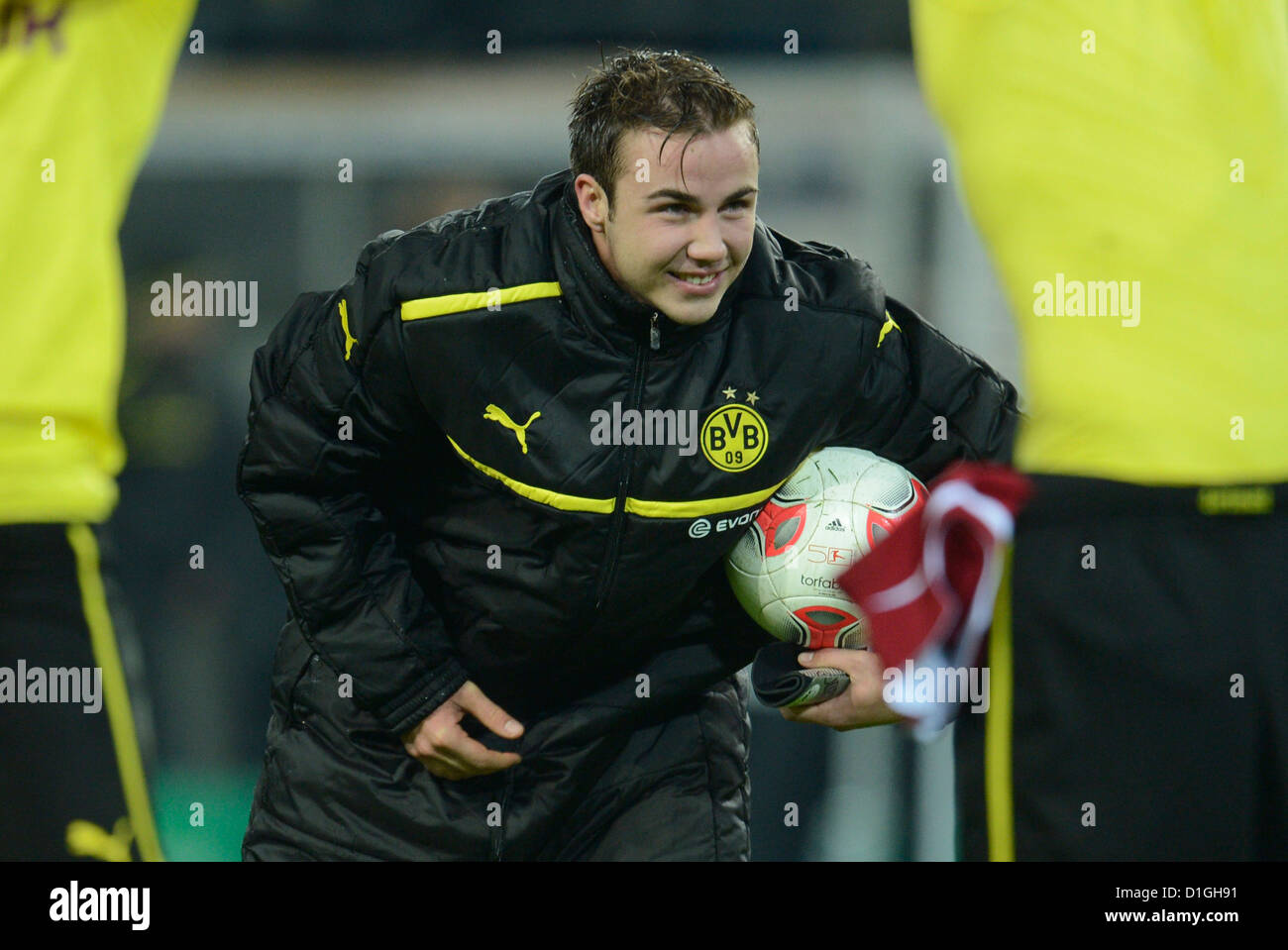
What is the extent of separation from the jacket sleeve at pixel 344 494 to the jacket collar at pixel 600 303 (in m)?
0.26

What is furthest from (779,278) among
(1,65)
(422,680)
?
(1,65)

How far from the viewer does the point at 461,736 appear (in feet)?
7.20

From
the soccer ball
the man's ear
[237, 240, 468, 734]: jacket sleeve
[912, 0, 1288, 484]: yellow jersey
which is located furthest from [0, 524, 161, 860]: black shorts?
[912, 0, 1288, 484]: yellow jersey

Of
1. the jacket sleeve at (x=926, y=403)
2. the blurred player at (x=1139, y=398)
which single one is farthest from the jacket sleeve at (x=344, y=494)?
the blurred player at (x=1139, y=398)

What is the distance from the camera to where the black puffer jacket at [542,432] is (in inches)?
81.7

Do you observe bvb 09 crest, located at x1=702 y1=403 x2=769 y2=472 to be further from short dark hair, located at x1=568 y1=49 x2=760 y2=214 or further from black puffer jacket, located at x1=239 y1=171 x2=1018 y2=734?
short dark hair, located at x1=568 y1=49 x2=760 y2=214

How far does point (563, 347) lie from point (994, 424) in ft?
2.10

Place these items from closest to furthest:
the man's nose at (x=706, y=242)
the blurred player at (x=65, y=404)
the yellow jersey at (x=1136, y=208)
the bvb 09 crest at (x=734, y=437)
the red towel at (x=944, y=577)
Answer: the yellow jersey at (x=1136, y=208) < the red towel at (x=944, y=577) < the blurred player at (x=65, y=404) < the man's nose at (x=706, y=242) < the bvb 09 crest at (x=734, y=437)

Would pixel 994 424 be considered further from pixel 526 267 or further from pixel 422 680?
pixel 422 680

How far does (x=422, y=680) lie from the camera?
2.21 meters

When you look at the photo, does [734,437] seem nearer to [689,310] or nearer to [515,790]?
[689,310]

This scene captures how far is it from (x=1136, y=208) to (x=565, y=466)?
0.88 meters

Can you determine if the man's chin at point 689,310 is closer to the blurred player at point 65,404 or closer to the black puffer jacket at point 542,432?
the black puffer jacket at point 542,432

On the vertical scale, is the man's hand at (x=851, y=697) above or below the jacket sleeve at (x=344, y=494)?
below
